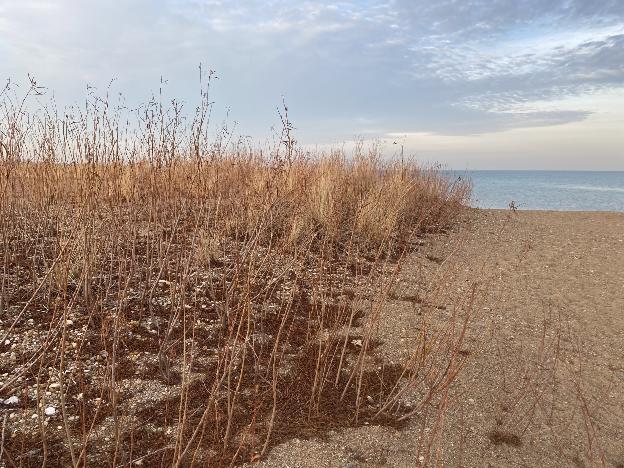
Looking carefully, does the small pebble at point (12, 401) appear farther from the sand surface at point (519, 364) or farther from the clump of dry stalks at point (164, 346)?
the sand surface at point (519, 364)

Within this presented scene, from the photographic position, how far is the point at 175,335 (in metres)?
3.35

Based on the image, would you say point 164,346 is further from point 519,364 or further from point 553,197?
point 553,197

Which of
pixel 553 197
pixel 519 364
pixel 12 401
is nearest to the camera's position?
pixel 12 401

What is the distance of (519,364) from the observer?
11.4 ft

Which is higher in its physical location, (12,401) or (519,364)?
(12,401)

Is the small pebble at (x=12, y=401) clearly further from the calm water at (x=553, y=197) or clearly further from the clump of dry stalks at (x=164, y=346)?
the calm water at (x=553, y=197)

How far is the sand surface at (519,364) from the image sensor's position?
7.76 feet

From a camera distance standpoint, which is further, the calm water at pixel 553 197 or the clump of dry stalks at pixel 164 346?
the calm water at pixel 553 197

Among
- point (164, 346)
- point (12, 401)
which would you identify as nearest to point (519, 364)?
point (164, 346)

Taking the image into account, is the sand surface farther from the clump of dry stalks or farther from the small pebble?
the small pebble

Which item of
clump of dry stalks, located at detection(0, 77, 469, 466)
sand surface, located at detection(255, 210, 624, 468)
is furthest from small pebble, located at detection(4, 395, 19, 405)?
sand surface, located at detection(255, 210, 624, 468)

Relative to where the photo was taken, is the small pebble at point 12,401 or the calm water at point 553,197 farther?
the calm water at point 553,197

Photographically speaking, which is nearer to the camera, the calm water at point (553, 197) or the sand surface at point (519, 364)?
the sand surface at point (519, 364)

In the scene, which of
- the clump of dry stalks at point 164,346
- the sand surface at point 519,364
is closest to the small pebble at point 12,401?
the clump of dry stalks at point 164,346
